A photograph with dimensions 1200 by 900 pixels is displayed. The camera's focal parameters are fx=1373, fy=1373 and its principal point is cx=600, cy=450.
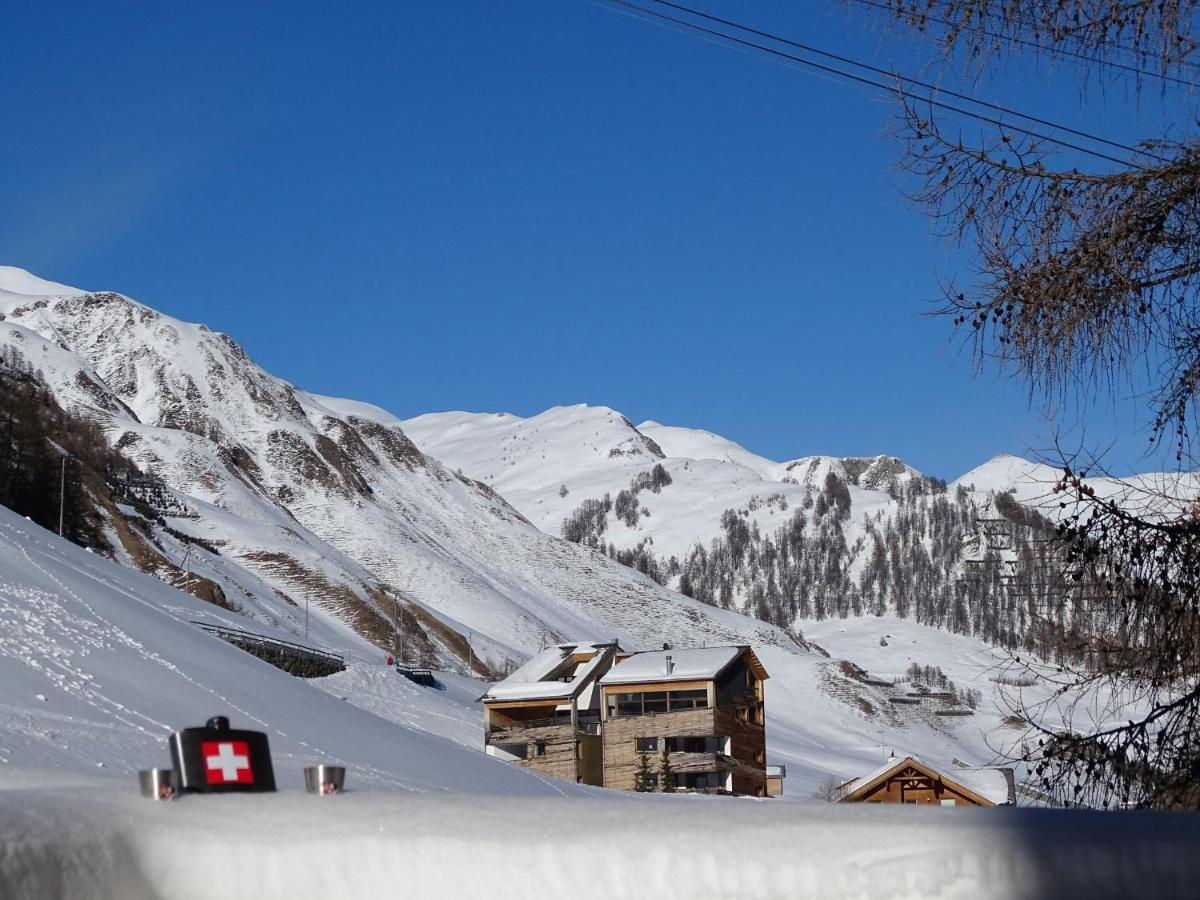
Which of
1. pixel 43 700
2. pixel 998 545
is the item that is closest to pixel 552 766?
pixel 43 700

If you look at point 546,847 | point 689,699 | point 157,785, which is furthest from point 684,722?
point 546,847

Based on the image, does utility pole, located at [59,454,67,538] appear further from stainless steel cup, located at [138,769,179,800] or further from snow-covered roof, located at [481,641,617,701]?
stainless steel cup, located at [138,769,179,800]

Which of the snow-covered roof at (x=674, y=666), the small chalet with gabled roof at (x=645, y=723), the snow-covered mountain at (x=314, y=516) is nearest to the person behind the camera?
the small chalet with gabled roof at (x=645, y=723)

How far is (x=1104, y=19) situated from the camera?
19.8 feet

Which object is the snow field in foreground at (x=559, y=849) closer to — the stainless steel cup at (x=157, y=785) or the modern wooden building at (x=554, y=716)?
the stainless steel cup at (x=157, y=785)

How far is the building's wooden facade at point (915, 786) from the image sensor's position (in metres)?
32.9

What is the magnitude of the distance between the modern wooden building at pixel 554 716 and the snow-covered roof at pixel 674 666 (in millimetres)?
1648

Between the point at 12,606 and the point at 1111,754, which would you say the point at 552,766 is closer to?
the point at 12,606

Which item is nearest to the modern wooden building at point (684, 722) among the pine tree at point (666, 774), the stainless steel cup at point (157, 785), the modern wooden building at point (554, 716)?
the pine tree at point (666, 774)

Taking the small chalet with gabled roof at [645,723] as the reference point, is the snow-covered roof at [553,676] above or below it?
above

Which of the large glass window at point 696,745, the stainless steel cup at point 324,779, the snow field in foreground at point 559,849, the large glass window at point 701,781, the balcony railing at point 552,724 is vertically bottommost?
the large glass window at point 701,781

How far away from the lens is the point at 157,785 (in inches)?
147

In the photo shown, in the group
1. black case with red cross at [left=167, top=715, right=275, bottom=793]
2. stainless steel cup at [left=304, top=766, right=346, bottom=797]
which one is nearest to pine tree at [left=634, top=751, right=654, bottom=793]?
black case with red cross at [left=167, top=715, right=275, bottom=793]

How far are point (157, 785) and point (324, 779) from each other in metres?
0.46
